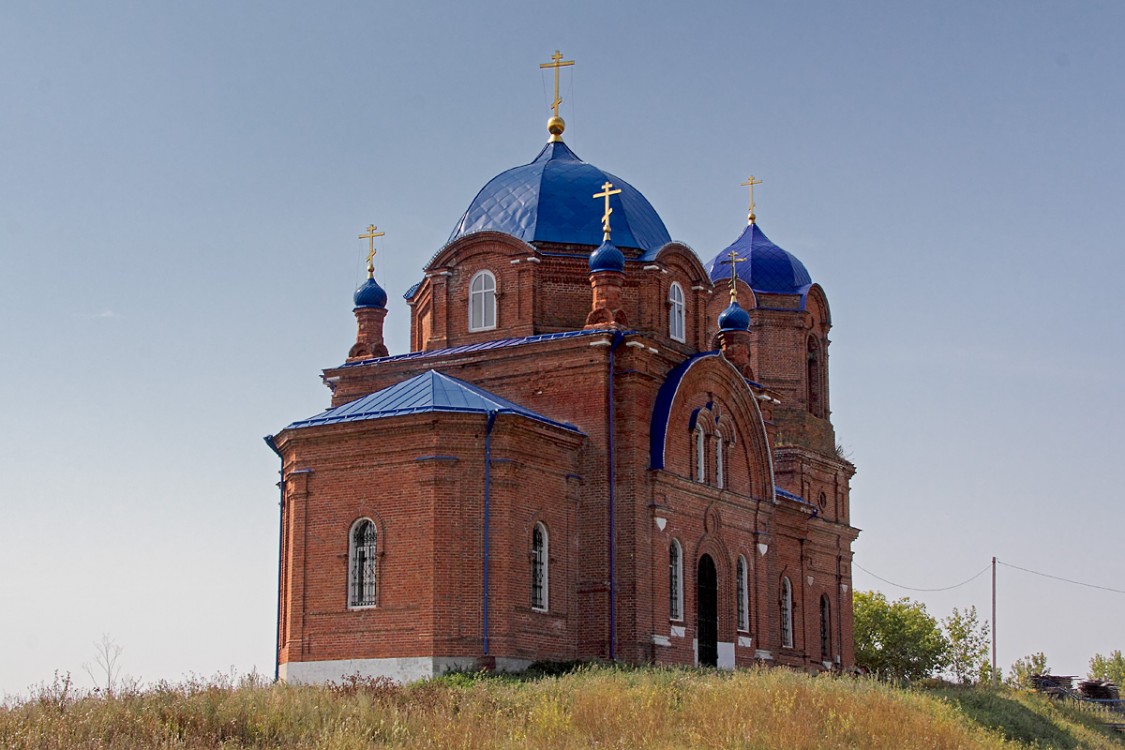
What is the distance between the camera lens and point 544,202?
82.3ft

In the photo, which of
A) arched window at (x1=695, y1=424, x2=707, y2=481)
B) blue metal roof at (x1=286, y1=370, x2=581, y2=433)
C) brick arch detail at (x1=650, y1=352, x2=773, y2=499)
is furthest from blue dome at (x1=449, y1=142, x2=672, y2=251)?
blue metal roof at (x1=286, y1=370, x2=581, y2=433)

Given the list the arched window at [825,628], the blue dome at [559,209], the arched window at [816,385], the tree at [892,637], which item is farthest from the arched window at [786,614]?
the tree at [892,637]

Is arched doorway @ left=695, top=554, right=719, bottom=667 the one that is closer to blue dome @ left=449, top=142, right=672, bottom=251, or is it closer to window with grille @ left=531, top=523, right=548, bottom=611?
window with grille @ left=531, top=523, right=548, bottom=611

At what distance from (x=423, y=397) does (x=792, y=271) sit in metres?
16.0

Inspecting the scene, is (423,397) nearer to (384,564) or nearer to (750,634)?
(384,564)

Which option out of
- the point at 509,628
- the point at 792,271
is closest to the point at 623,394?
the point at 509,628

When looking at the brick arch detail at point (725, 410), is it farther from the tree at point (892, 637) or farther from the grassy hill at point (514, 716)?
the tree at point (892, 637)

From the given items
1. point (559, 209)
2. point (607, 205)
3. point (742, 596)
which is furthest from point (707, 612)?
point (559, 209)

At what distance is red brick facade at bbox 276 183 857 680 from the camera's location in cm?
2047

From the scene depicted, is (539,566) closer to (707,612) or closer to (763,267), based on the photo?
(707,612)

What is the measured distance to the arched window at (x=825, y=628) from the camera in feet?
110

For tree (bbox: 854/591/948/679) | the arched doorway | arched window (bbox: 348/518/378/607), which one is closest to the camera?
arched window (bbox: 348/518/378/607)

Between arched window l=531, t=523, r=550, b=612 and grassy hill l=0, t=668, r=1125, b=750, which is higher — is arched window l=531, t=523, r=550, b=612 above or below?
above

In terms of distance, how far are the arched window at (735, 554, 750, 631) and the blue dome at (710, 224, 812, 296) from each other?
10.9m
